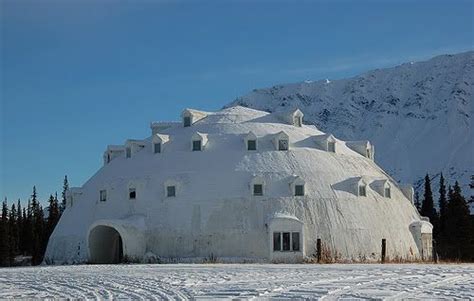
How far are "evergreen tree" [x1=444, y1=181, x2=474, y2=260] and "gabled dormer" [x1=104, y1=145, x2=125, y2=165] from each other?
2810 centimetres

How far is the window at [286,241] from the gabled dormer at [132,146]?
495 inches

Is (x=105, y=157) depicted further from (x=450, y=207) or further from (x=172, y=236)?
(x=450, y=207)

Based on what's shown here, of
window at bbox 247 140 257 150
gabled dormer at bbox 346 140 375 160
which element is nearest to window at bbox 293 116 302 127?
gabled dormer at bbox 346 140 375 160

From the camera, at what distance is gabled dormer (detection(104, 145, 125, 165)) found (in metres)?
52.3

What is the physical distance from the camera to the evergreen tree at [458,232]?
6256 centimetres

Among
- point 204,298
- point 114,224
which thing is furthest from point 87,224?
point 204,298

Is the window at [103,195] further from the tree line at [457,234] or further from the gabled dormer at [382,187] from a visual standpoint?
the tree line at [457,234]

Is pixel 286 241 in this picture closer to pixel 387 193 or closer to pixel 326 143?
pixel 326 143

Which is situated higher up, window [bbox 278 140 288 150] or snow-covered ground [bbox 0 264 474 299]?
window [bbox 278 140 288 150]

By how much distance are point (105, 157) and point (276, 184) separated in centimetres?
1578

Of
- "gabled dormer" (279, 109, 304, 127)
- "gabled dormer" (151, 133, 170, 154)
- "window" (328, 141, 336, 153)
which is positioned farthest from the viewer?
"gabled dormer" (279, 109, 304, 127)

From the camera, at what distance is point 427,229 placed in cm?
4769

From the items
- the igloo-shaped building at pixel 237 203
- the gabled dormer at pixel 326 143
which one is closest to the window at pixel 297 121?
the igloo-shaped building at pixel 237 203

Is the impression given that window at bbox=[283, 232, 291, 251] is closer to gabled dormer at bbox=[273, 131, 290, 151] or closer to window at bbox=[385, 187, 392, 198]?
gabled dormer at bbox=[273, 131, 290, 151]
